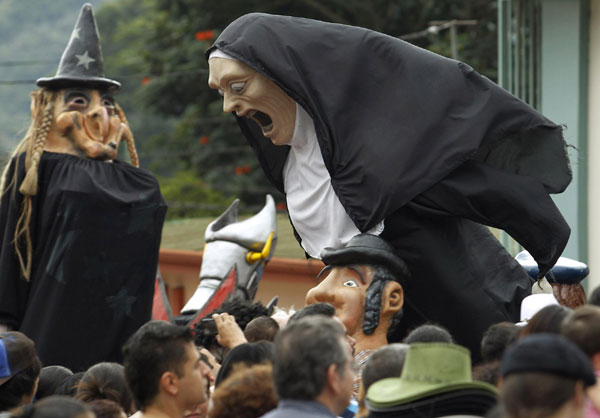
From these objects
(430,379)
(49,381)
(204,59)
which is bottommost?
(204,59)

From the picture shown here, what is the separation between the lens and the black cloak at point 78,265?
7789 millimetres

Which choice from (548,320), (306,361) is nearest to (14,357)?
(306,361)

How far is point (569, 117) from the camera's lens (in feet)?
29.6

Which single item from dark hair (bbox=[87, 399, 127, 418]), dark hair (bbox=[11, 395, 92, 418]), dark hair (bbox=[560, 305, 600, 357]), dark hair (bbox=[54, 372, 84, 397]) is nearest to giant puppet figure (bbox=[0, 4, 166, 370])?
dark hair (bbox=[54, 372, 84, 397])

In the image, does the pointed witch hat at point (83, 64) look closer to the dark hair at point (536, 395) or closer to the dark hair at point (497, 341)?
the dark hair at point (497, 341)

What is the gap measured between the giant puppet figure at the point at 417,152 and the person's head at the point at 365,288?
103mm

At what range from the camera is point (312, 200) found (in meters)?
5.96

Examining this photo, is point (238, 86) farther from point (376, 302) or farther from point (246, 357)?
point (246, 357)

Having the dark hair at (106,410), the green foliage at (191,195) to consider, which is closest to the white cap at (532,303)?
the dark hair at (106,410)

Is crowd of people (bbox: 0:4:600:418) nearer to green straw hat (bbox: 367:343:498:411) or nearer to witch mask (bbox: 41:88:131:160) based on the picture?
green straw hat (bbox: 367:343:498:411)

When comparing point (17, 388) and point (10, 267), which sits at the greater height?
point (17, 388)

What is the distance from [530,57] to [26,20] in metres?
33.2

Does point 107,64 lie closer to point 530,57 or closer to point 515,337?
point 530,57

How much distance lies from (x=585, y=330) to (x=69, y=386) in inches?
93.1
